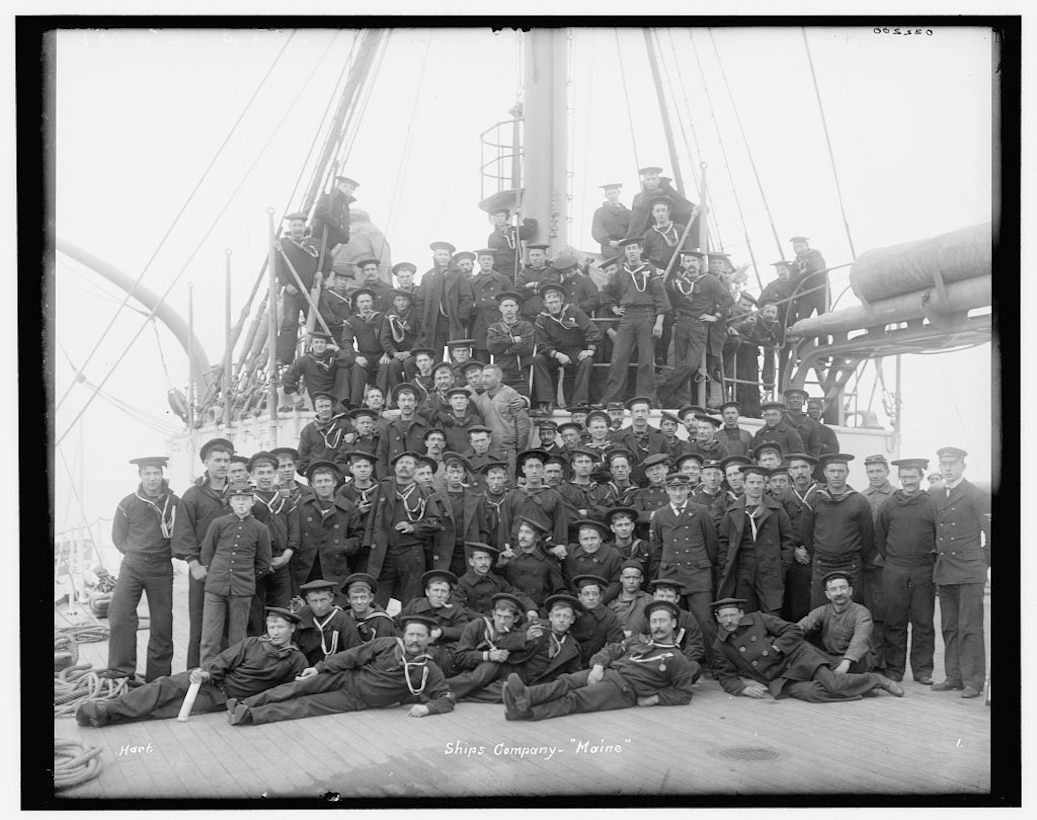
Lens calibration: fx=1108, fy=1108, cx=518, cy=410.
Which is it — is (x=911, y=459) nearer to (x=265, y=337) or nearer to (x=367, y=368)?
(x=367, y=368)

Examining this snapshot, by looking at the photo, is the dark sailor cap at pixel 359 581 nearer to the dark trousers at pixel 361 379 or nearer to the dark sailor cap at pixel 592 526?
the dark sailor cap at pixel 592 526

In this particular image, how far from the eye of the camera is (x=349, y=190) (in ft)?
36.0

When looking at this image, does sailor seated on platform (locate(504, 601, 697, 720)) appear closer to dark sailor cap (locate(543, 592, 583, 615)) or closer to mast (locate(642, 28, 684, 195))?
dark sailor cap (locate(543, 592, 583, 615))

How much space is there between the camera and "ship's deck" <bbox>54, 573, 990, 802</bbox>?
22.9ft

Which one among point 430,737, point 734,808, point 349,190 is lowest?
point 734,808

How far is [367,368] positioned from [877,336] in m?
4.52

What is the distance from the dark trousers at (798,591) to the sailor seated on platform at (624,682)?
113 cm

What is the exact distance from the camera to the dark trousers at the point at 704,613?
7918mm

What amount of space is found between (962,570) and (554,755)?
3.09m

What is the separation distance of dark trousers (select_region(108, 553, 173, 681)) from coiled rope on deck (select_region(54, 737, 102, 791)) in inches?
26.8

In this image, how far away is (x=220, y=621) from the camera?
766 centimetres

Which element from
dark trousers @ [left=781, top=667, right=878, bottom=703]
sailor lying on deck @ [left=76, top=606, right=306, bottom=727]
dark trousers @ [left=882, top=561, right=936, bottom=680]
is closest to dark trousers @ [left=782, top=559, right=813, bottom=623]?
dark trousers @ [left=882, top=561, right=936, bottom=680]

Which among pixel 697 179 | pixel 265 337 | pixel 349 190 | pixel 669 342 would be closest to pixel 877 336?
pixel 669 342

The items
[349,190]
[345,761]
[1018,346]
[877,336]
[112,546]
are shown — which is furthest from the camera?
[349,190]
